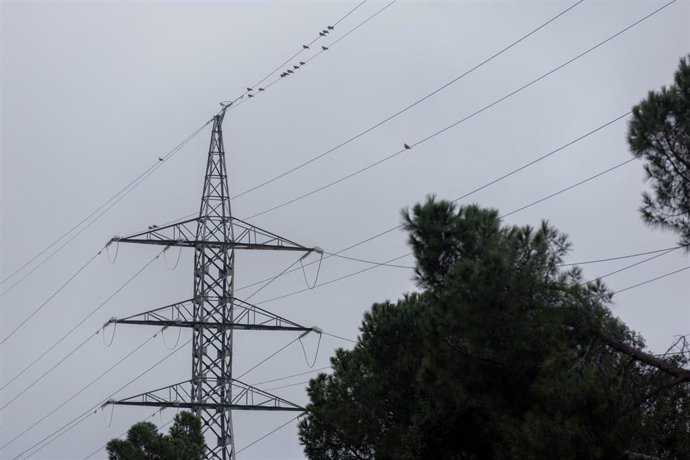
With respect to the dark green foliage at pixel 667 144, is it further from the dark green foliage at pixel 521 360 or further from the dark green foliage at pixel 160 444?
the dark green foliage at pixel 160 444

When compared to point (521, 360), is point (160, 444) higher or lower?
higher

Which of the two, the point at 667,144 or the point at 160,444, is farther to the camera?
the point at 160,444

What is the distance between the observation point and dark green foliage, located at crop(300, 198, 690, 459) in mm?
23781

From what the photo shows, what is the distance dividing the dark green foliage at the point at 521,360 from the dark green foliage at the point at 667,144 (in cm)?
197

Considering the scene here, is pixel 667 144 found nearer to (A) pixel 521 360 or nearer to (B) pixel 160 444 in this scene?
(A) pixel 521 360

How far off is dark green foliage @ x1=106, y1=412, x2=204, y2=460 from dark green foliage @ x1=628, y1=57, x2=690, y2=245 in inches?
830

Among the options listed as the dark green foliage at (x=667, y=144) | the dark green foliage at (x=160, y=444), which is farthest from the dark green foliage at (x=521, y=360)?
the dark green foliage at (x=160, y=444)

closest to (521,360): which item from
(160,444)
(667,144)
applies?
(667,144)

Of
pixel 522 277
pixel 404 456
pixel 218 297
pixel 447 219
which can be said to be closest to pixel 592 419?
pixel 522 277

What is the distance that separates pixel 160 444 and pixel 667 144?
874 inches

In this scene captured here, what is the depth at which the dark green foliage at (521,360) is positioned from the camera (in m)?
23.8

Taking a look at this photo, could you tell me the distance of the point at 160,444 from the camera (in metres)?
42.0

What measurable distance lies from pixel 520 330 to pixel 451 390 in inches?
92.6

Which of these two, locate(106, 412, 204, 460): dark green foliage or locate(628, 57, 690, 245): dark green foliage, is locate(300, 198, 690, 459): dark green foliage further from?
locate(106, 412, 204, 460): dark green foliage
